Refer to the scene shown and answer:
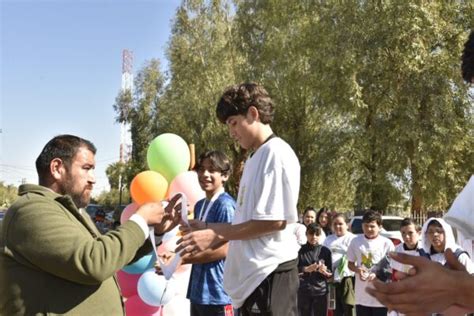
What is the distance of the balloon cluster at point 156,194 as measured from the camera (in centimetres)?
559

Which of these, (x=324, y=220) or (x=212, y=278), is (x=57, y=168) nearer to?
(x=212, y=278)

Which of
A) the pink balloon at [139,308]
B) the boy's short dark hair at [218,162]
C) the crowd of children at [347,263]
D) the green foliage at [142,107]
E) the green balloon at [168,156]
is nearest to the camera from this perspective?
the boy's short dark hair at [218,162]

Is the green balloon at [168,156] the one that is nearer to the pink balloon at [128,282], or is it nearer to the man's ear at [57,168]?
the pink balloon at [128,282]

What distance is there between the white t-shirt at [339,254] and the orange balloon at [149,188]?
10.7ft

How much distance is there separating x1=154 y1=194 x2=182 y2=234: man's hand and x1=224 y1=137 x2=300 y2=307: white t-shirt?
444 mm

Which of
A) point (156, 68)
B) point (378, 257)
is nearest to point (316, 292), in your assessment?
point (378, 257)

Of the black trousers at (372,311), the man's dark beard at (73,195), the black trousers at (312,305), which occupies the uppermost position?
the man's dark beard at (73,195)

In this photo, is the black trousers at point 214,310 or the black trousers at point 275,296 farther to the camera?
the black trousers at point 214,310

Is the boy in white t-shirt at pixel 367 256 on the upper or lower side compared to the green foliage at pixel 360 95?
lower

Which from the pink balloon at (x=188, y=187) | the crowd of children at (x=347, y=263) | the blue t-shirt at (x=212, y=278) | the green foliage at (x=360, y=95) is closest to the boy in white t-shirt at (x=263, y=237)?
the blue t-shirt at (x=212, y=278)

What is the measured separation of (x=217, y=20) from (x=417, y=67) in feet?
36.6

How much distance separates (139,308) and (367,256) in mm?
2893

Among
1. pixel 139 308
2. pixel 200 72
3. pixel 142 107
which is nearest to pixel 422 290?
pixel 139 308

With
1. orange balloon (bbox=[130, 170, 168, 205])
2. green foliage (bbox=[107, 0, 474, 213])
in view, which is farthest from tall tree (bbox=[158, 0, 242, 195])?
orange balloon (bbox=[130, 170, 168, 205])
